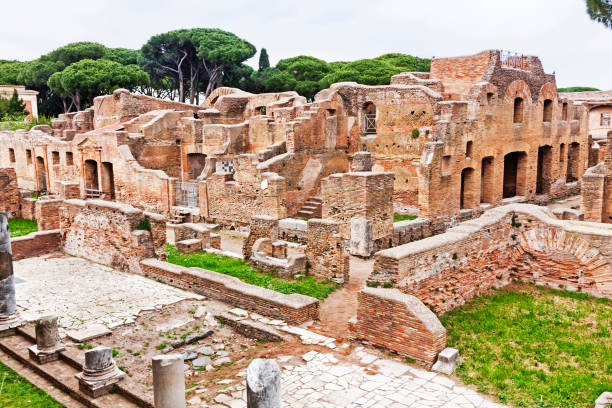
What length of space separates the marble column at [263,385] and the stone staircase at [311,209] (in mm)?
14167

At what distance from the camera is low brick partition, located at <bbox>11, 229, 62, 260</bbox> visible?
14970 millimetres

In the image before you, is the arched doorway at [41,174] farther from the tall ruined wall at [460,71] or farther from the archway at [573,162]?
the archway at [573,162]

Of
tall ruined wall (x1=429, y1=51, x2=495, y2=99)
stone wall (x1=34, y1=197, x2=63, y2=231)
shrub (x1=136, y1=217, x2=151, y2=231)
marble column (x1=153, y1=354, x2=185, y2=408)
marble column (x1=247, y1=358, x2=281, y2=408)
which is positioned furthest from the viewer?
tall ruined wall (x1=429, y1=51, x2=495, y2=99)

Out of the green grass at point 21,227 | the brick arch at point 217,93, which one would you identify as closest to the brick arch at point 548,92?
the brick arch at point 217,93

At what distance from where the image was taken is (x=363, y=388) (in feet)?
24.0

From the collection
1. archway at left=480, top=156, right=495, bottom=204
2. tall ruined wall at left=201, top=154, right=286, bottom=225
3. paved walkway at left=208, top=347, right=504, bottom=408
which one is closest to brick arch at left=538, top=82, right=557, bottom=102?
archway at left=480, top=156, right=495, bottom=204

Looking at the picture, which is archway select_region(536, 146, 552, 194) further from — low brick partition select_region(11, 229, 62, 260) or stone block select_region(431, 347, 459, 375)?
low brick partition select_region(11, 229, 62, 260)

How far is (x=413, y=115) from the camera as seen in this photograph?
20000mm

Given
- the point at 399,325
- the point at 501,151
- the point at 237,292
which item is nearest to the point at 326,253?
the point at 237,292

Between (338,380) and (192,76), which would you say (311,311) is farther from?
(192,76)

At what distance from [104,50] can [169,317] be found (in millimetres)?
50904

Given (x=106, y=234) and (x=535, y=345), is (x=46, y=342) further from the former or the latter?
(x=535, y=345)

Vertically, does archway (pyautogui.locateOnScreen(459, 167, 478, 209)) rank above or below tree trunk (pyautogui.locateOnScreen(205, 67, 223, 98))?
below

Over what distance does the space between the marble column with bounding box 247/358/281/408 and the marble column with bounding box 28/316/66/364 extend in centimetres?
526
